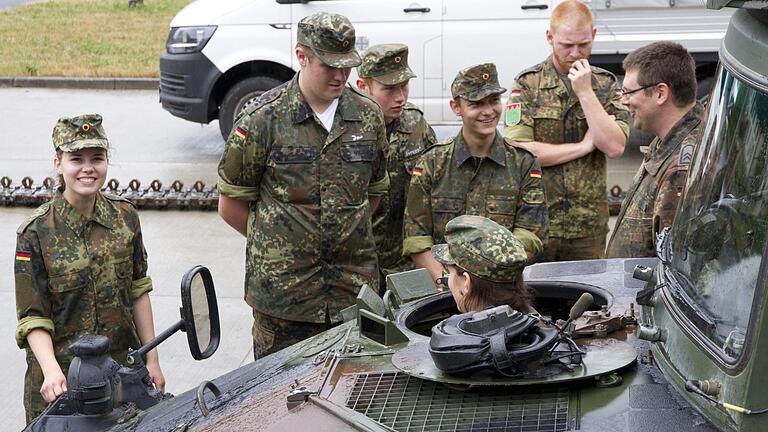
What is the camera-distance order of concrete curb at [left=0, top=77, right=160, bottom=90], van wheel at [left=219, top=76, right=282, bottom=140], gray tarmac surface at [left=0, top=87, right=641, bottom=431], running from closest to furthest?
gray tarmac surface at [left=0, top=87, right=641, bottom=431] < van wheel at [left=219, top=76, right=282, bottom=140] < concrete curb at [left=0, top=77, right=160, bottom=90]

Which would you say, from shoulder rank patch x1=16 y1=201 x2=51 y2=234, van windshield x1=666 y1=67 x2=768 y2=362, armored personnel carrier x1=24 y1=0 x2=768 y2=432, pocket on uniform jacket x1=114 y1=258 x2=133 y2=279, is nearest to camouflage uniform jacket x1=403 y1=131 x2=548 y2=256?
pocket on uniform jacket x1=114 y1=258 x2=133 y2=279

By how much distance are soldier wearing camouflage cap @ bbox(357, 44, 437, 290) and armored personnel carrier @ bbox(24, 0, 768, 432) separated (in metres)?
2.41

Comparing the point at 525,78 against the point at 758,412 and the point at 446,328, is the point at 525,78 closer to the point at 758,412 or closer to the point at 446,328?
the point at 446,328

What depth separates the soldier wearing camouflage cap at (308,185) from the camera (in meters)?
5.21

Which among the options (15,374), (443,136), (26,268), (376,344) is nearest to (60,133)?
(26,268)

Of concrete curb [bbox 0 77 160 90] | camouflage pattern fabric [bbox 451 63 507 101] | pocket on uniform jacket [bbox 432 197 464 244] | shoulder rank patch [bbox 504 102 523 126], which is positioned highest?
camouflage pattern fabric [bbox 451 63 507 101]

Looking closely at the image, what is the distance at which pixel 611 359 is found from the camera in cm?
308

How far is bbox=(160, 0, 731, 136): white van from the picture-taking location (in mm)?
11141

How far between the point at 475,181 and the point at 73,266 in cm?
182

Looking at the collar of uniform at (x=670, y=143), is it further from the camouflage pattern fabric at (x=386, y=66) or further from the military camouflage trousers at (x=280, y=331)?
the military camouflage trousers at (x=280, y=331)

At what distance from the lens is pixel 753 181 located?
2.83 m

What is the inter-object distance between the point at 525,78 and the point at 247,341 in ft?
8.77

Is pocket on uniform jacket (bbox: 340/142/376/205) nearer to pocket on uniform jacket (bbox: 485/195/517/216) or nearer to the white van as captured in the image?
pocket on uniform jacket (bbox: 485/195/517/216)

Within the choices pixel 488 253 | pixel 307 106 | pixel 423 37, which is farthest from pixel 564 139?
pixel 423 37
